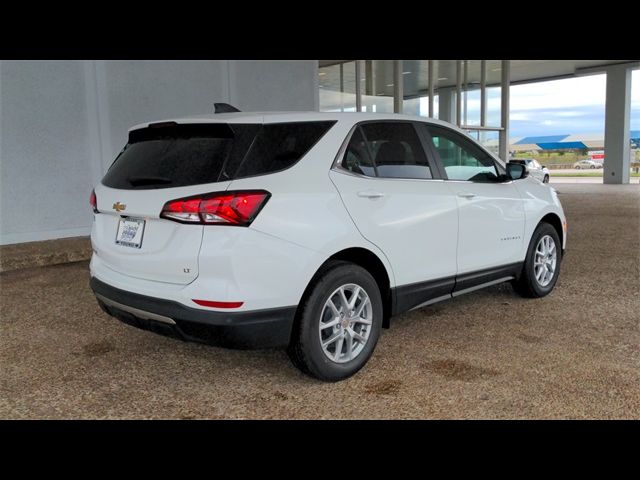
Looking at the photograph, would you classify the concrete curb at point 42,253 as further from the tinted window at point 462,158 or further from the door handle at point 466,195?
the door handle at point 466,195

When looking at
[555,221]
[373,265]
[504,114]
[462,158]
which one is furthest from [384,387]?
[504,114]

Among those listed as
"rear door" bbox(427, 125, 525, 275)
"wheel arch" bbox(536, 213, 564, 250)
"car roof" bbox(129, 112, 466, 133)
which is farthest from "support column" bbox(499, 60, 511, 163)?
"car roof" bbox(129, 112, 466, 133)

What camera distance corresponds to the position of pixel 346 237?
3.36m

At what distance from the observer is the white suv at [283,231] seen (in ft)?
9.78

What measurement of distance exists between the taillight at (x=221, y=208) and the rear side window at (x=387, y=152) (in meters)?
0.76

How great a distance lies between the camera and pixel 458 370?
362 cm

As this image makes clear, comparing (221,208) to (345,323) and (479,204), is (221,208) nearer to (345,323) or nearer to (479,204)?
(345,323)

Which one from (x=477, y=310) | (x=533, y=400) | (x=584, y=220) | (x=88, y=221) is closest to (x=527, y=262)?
(x=477, y=310)

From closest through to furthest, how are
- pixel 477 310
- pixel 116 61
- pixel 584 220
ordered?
pixel 477 310
pixel 116 61
pixel 584 220

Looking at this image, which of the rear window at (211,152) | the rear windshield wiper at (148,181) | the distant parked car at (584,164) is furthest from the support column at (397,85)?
the distant parked car at (584,164)

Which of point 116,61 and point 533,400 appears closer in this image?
point 533,400
